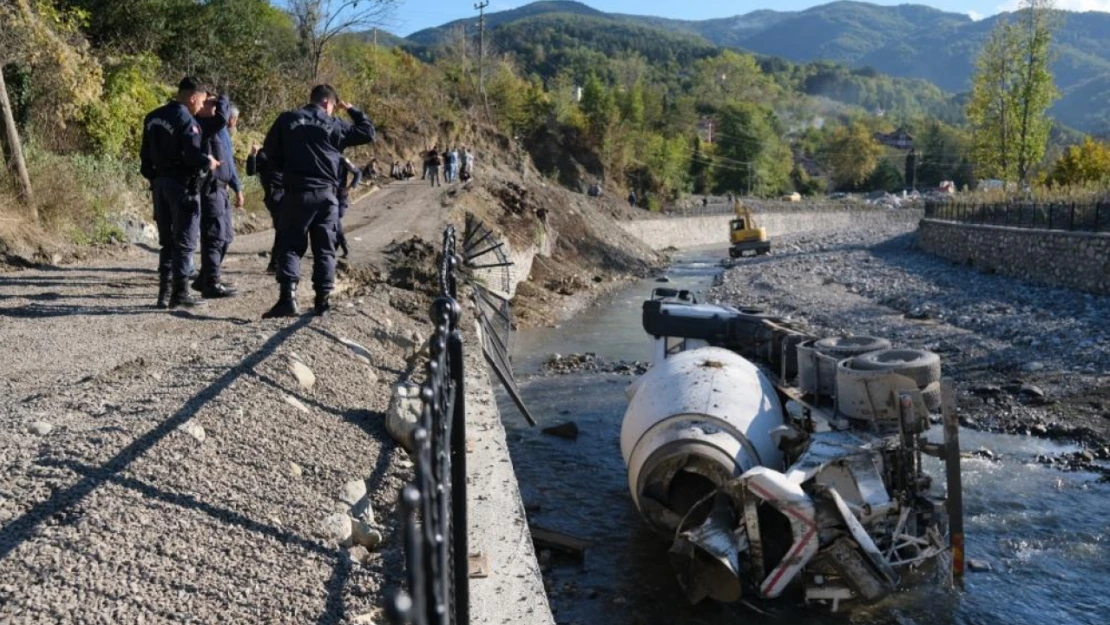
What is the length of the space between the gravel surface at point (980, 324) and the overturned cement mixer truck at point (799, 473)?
17.8ft

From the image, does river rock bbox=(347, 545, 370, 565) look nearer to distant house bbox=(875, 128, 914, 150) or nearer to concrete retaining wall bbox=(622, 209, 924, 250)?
concrete retaining wall bbox=(622, 209, 924, 250)

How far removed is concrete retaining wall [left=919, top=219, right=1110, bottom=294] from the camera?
23.8m

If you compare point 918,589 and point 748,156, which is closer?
point 918,589

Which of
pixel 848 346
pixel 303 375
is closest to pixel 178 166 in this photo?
pixel 303 375

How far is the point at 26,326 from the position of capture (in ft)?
25.4

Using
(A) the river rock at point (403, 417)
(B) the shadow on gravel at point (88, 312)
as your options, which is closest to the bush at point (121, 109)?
(B) the shadow on gravel at point (88, 312)

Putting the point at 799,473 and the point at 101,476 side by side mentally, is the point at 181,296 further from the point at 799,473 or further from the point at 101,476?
the point at 799,473

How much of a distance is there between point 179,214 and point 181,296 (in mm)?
912

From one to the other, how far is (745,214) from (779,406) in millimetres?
43641

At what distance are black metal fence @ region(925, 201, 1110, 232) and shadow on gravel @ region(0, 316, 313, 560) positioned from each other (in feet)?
87.2

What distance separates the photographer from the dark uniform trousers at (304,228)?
7.57 meters

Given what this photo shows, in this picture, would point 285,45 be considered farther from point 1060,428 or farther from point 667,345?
point 1060,428

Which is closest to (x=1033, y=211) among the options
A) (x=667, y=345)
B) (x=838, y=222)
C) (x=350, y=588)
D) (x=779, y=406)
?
(x=667, y=345)

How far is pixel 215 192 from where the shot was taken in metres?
8.43
